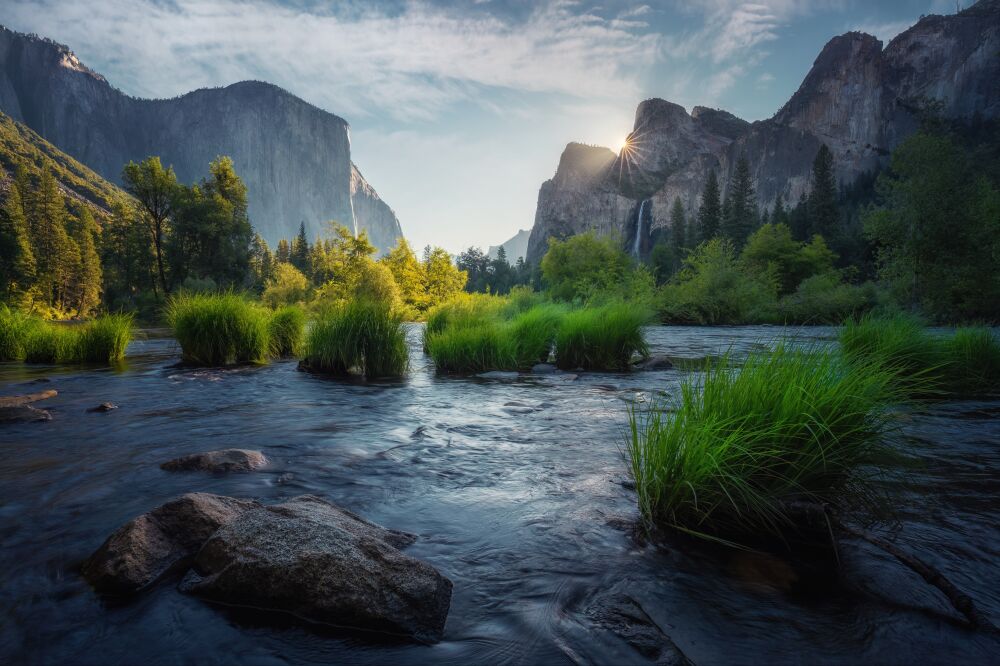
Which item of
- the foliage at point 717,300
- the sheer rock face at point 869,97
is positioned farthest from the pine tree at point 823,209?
the foliage at point 717,300

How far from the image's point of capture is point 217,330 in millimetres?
12469

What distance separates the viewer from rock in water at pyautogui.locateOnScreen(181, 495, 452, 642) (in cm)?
250

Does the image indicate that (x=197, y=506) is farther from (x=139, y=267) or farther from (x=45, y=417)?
(x=139, y=267)

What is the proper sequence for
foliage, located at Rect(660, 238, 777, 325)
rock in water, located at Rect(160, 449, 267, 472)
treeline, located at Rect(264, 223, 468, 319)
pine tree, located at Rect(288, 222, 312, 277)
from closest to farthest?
rock in water, located at Rect(160, 449, 267, 472), foliage, located at Rect(660, 238, 777, 325), treeline, located at Rect(264, 223, 468, 319), pine tree, located at Rect(288, 222, 312, 277)

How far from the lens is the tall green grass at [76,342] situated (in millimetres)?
13422

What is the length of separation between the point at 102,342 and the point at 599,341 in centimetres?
1354

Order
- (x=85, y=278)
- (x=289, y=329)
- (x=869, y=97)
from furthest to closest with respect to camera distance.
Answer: (x=869, y=97), (x=85, y=278), (x=289, y=329)

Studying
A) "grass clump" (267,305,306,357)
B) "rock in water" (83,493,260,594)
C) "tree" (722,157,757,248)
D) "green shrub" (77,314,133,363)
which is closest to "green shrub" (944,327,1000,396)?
"rock in water" (83,493,260,594)

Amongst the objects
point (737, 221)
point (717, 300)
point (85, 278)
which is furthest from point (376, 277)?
point (737, 221)

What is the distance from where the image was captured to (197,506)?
3332mm

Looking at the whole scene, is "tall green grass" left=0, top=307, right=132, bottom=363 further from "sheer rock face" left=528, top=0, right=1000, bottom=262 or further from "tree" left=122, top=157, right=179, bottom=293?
"sheer rock face" left=528, top=0, right=1000, bottom=262

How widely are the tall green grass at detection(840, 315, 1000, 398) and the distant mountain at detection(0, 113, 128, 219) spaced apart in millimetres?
109895

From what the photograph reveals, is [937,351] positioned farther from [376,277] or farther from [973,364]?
[376,277]

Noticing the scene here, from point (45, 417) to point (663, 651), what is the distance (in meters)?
8.75
